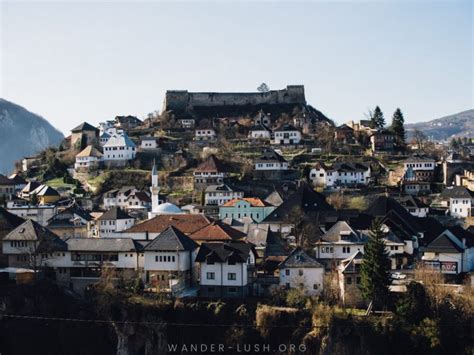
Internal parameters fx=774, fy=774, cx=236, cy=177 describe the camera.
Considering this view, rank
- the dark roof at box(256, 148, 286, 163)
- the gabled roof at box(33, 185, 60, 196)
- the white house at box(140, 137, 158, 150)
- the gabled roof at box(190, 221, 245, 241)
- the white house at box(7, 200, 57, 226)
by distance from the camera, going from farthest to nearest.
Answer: the white house at box(140, 137, 158, 150)
the dark roof at box(256, 148, 286, 163)
the gabled roof at box(33, 185, 60, 196)
the white house at box(7, 200, 57, 226)
the gabled roof at box(190, 221, 245, 241)

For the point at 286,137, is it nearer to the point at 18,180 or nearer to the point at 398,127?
the point at 398,127

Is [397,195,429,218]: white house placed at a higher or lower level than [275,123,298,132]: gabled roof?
lower

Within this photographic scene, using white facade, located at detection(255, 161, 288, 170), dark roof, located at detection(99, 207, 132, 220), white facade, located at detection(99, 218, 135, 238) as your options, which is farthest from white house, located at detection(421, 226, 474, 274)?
white facade, located at detection(255, 161, 288, 170)

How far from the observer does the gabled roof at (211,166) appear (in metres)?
74.1

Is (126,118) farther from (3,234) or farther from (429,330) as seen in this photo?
(429,330)

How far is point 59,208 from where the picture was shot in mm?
65188

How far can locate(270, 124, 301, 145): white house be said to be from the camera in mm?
85125

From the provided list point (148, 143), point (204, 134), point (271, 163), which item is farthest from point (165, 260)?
point (204, 134)

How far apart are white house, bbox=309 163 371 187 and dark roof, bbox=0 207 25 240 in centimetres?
3141

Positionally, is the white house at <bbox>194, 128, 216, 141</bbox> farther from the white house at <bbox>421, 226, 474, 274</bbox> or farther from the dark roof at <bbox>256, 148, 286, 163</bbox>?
the white house at <bbox>421, 226, 474, 274</bbox>

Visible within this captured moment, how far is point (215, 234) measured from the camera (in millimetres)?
48250

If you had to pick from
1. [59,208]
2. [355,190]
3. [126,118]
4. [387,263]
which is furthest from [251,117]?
[387,263]

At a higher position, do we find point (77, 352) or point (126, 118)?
point (126, 118)

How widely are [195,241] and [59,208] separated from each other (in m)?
21.7
